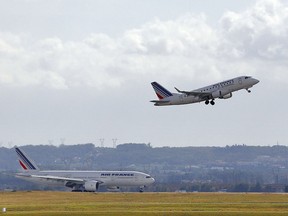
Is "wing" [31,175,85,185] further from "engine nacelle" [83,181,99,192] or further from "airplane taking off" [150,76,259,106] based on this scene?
"airplane taking off" [150,76,259,106]

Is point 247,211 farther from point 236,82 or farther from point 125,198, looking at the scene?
point 125,198

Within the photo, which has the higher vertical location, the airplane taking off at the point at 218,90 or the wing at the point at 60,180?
the airplane taking off at the point at 218,90

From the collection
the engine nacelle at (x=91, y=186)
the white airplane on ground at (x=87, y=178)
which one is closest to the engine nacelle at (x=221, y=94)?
the white airplane on ground at (x=87, y=178)

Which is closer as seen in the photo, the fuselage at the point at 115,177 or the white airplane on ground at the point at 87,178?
the fuselage at the point at 115,177

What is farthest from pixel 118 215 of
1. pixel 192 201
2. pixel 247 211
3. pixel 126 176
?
pixel 126 176

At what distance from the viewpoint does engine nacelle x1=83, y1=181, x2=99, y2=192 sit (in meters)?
173

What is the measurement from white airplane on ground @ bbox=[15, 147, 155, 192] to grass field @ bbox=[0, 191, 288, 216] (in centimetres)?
2210

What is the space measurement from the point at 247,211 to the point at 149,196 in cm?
3891

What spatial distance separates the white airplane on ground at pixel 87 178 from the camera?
568ft

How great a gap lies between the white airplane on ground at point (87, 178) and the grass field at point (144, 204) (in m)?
22.1

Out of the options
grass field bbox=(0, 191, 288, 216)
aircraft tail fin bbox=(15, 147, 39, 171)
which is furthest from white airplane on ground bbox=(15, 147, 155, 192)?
A: grass field bbox=(0, 191, 288, 216)

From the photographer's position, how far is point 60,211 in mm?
105688

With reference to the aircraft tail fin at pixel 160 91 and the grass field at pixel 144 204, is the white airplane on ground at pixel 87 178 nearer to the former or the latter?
the grass field at pixel 144 204

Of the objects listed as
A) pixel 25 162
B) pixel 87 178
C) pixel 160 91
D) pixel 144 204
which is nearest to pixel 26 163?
pixel 25 162
